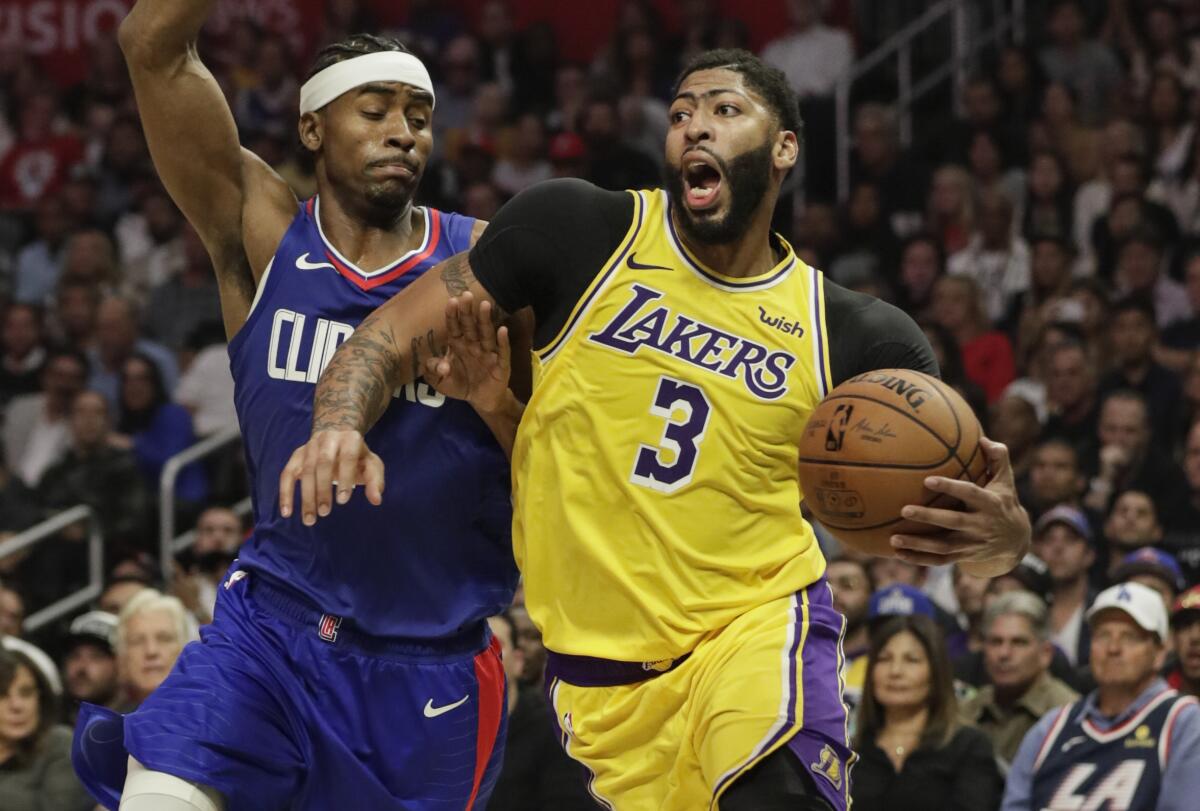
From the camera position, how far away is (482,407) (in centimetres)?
492

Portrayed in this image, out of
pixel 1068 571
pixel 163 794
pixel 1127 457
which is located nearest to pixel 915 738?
pixel 1068 571

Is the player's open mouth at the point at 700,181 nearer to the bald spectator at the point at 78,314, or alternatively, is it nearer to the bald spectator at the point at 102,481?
the bald spectator at the point at 102,481

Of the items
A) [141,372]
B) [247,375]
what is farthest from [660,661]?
[141,372]

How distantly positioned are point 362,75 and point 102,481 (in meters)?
6.16

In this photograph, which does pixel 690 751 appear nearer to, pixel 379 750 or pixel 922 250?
pixel 379 750

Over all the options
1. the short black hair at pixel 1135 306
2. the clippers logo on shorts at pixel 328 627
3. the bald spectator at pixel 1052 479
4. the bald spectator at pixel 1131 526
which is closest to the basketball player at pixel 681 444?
the clippers logo on shorts at pixel 328 627

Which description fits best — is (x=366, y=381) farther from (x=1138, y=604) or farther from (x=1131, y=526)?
(x=1131, y=526)

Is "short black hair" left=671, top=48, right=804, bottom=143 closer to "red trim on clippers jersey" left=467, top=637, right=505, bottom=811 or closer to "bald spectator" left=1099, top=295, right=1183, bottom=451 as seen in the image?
"red trim on clippers jersey" left=467, top=637, right=505, bottom=811

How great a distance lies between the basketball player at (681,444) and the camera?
450 cm

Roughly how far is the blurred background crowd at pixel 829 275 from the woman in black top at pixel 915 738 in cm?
1

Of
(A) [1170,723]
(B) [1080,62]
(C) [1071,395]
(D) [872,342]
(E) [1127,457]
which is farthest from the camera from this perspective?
(B) [1080,62]

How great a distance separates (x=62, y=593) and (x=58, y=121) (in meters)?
5.39

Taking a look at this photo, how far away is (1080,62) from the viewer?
41.8 ft

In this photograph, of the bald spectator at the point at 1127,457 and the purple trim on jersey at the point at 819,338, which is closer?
the purple trim on jersey at the point at 819,338
